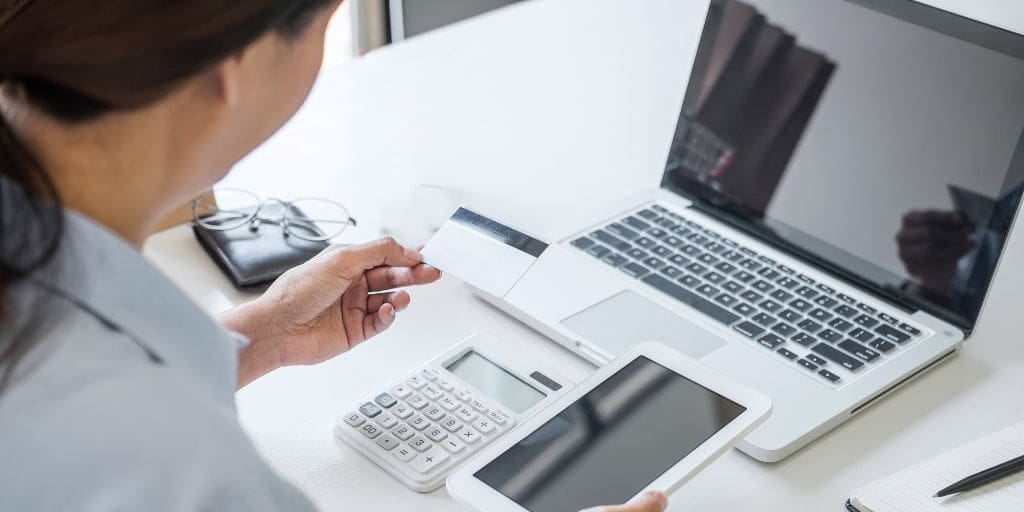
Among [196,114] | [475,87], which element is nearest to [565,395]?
[196,114]

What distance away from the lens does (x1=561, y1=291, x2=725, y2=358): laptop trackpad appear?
3.11 feet

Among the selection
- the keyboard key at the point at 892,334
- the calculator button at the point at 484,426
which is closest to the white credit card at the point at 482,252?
the calculator button at the point at 484,426

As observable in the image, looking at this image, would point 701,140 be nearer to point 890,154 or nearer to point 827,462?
point 890,154

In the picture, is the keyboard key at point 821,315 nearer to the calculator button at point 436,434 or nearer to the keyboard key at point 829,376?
the keyboard key at point 829,376

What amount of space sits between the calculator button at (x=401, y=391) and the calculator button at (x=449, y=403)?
3 cm

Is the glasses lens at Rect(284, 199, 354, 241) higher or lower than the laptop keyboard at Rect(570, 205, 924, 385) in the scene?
lower

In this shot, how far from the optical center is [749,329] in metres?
0.96

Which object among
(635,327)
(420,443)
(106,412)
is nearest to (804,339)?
(635,327)

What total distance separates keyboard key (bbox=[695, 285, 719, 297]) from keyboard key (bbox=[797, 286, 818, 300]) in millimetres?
77

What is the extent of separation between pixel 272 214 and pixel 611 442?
0.48 metres

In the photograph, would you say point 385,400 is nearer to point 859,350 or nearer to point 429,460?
point 429,460

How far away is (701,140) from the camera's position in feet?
3.70

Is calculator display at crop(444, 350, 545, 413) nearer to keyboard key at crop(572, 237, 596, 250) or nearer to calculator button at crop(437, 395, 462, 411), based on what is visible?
calculator button at crop(437, 395, 462, 411)

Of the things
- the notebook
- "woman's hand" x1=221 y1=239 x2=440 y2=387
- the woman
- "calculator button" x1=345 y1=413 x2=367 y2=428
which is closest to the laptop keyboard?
the notebook
